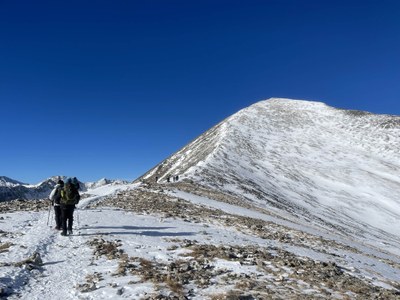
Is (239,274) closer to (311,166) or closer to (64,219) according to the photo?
(64,219)

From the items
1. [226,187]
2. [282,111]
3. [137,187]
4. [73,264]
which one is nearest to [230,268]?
[73,264]

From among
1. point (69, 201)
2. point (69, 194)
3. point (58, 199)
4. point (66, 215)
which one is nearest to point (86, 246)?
point (66, 215)

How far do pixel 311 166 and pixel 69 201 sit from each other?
61681 mm

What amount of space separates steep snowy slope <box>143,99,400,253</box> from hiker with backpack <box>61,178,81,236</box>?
23.9 m

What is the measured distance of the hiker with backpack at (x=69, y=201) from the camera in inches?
663

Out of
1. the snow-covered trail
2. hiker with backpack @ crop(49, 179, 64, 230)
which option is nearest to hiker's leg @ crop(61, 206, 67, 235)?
hiker with backpack @ crop(49, 179, 64, 230)

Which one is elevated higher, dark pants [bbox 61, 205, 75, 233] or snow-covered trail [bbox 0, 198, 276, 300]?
dark pants [bbox 61, 205, 75, 233]

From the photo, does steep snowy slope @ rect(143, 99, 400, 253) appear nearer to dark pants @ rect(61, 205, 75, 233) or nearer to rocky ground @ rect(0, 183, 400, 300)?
rocky ground @ rect(0, 183, 400, 300)

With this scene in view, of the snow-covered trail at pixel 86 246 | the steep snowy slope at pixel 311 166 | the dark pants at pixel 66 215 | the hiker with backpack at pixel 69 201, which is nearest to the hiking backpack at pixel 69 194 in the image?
the hiker with backpack at pixel 69 201

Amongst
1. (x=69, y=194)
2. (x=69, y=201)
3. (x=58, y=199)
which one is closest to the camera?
(x=69, y=201)

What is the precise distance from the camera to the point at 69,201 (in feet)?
57.6

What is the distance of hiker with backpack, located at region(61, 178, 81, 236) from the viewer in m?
16.8

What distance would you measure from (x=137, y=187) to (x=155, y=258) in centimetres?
2201

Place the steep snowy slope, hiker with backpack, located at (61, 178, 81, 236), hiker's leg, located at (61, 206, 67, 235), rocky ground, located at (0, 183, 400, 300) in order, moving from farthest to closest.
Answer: the steep snowy slope < hiker with backpack, located at (61, 178, 81, 236) < hiker's leg, located at (61, 206, 67, 235) < rocky ground, located at (0, 183, 400, 300)
